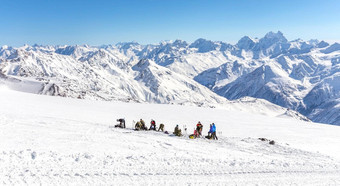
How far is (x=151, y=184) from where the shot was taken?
15055 millimetres

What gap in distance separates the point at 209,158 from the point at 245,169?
2.93 metres

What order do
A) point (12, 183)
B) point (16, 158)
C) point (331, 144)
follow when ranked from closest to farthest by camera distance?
point (12, 183), point (16, 158), point (331, 144)

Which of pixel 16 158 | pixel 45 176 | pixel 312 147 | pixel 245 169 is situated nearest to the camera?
pixel 45 176

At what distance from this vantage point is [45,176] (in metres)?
14.9

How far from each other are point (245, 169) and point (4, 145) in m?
17.6

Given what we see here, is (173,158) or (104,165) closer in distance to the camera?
(104,165)

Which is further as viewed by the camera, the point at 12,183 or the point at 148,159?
the point at 148,159

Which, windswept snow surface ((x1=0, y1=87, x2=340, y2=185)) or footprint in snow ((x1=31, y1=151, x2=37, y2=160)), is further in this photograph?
footprint in snow ((x1=31, y1=151, x2=37, y2=160))

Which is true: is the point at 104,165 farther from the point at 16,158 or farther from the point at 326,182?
the point at 326,182

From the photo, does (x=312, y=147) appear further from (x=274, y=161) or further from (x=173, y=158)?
(x=173, y=158)

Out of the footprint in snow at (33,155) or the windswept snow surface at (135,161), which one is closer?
the windswept snow surface at (135,161)

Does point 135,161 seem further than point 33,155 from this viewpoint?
Yes

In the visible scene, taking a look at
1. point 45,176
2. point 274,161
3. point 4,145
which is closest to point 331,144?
point 274,161

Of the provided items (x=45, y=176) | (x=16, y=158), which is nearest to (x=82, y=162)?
(x=45, y=176)
